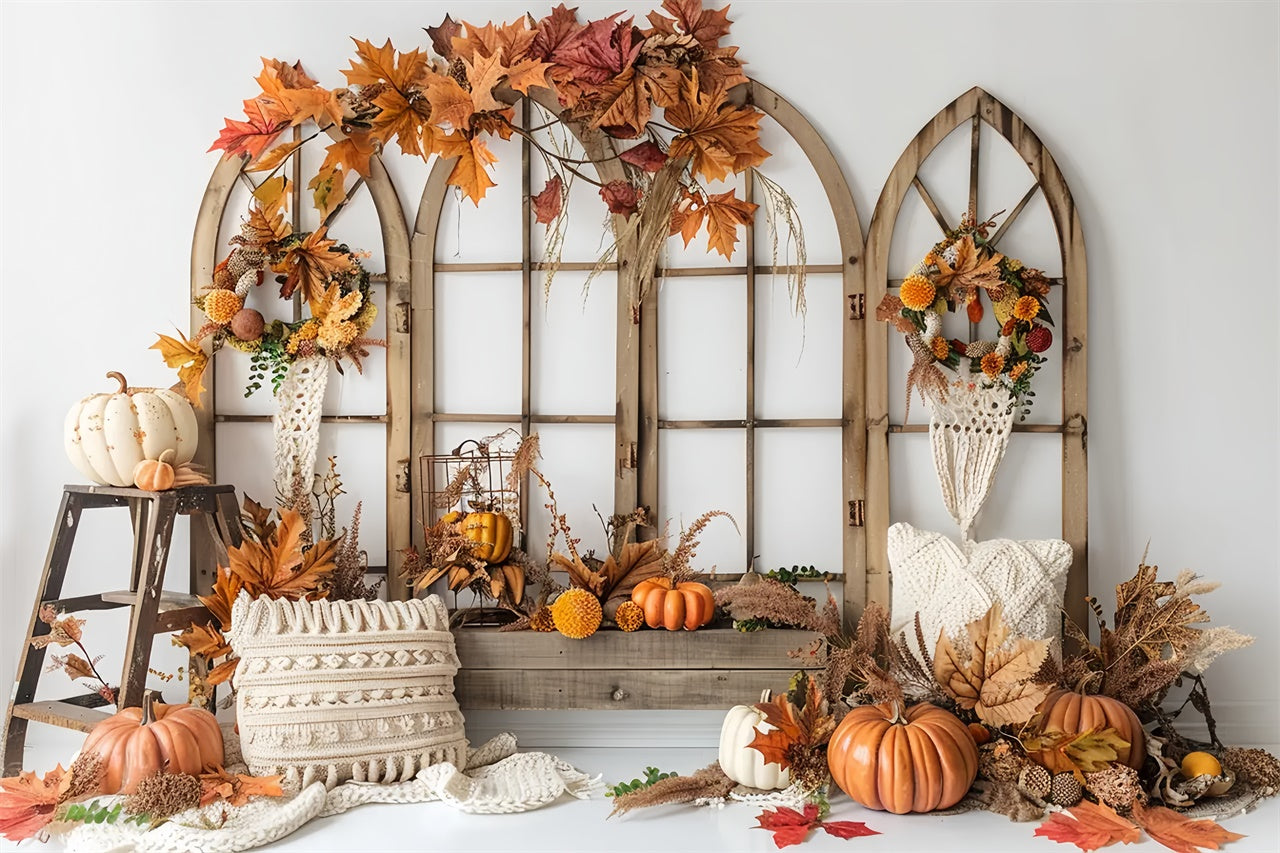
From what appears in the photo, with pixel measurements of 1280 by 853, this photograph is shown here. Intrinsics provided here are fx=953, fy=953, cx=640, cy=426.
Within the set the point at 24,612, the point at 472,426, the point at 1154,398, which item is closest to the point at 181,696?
the point at 24,612

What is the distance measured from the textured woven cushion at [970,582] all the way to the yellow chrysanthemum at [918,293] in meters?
0.68

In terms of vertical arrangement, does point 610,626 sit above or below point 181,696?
above

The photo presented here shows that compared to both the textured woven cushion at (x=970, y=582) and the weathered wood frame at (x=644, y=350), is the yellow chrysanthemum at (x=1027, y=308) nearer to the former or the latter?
the weathered wood frame at (x=644, y=350)

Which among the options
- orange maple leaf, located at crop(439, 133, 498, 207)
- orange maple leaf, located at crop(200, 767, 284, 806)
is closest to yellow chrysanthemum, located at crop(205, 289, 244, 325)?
orange maple leaf, located at crop(439, 133, 498, 207)

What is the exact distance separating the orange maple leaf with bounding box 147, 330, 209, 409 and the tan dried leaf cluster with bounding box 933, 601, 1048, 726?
2374mm

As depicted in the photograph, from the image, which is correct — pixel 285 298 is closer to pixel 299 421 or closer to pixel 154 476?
pixel 299 421

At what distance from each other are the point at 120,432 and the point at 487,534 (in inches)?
42.8

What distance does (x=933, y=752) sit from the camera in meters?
2.32

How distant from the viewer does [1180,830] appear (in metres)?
2.22

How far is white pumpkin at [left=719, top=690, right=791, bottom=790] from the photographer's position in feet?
8.09

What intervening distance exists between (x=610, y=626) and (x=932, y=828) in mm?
1039

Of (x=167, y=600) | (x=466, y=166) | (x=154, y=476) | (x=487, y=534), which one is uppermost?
(x=466, y=166)

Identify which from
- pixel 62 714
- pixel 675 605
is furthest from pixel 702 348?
pixel 62 714

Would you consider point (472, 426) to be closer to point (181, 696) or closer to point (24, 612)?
point (181, 696)
